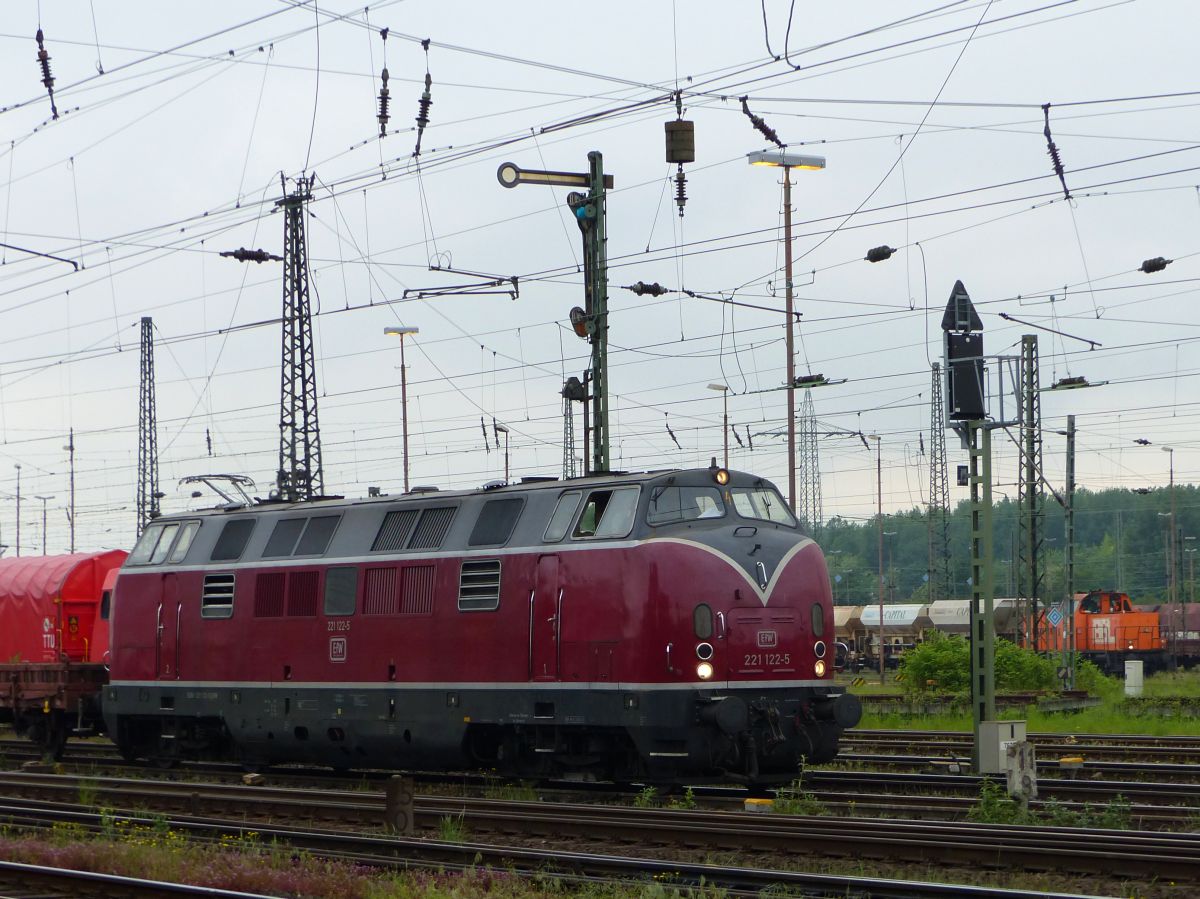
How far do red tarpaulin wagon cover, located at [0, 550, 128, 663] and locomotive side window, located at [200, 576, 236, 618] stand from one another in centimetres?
585

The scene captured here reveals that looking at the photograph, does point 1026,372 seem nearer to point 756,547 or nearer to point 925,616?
point 756,547

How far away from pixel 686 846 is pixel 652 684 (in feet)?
10.4

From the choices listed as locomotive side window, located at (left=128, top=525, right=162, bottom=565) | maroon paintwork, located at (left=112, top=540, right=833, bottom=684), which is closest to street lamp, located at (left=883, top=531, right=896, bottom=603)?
locomotive side window, located at (left=128, top=525, right=162, bottom=565)

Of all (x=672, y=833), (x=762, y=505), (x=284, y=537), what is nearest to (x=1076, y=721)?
(x=762, y=505)

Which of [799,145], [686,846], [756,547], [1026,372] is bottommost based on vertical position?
[686,846]

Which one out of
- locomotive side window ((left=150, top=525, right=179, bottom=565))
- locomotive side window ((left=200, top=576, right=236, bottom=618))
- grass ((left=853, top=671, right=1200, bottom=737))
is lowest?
grass ((left=853, top=671, right=1200, bottom=737))

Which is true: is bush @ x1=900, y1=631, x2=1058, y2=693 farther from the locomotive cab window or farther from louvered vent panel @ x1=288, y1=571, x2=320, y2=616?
the locomotive cab window

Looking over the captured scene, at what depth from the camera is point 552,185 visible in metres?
25.5

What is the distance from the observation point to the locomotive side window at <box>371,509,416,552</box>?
2080 cm

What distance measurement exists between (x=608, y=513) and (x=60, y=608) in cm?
1489

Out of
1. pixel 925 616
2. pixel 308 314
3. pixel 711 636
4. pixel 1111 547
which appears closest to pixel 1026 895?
pixel 711 636

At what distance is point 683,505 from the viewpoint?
60.3ft

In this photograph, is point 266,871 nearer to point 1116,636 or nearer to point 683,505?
point 683,505

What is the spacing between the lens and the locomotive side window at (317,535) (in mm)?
21828
